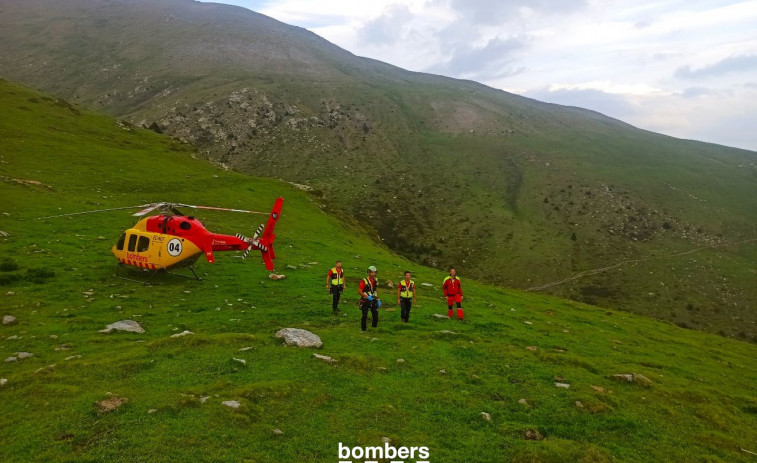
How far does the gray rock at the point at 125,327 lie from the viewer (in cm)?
1684

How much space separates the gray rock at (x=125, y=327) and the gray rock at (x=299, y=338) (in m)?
5.73

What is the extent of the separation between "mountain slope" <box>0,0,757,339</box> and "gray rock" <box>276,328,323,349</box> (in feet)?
182

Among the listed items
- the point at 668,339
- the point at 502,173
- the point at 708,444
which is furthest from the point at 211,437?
the point at 502,173

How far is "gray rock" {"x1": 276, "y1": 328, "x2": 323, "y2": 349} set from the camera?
53.1 ft

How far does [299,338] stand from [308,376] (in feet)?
10.2

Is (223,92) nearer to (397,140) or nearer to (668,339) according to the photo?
(397,140)

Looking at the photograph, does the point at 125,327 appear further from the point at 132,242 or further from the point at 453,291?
the point at 453,291

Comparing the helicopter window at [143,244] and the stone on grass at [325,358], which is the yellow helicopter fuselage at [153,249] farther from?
the stone on grass at [325,358]

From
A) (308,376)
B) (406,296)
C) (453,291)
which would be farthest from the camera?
(453,291)

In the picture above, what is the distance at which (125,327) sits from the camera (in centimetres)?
1714

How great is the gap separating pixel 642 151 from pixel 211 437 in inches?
8185

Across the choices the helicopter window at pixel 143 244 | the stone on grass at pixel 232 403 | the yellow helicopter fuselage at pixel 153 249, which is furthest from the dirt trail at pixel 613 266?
the stone on grass at pixel 232 403

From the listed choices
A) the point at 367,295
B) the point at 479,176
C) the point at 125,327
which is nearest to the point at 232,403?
the point at 367,295

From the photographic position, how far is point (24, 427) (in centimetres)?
971
